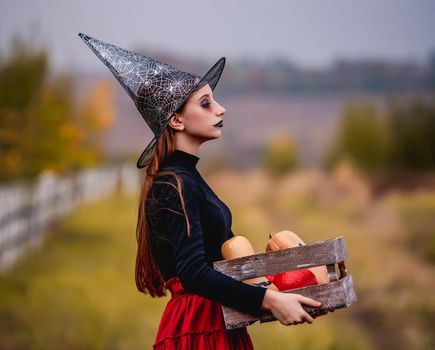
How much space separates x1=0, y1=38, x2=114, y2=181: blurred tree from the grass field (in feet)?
2.02

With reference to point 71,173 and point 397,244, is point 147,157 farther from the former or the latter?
point 71,173

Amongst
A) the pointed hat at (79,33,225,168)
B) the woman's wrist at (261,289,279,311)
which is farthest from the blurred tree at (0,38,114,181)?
the woman's wrist at (261,289,279,311)

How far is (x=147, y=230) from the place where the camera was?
249 cm

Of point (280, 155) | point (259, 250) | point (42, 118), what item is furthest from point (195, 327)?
point (42, 118)

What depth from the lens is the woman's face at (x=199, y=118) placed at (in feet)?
8.18

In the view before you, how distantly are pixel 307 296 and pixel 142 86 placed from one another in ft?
2.44

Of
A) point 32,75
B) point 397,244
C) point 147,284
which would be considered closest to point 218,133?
point 147,284

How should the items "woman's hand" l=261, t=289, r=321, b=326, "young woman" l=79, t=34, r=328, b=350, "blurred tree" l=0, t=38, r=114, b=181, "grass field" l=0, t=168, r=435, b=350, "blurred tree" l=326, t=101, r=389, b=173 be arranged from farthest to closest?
1. "blurred tree" l=0, t=38, r=114, b=181
2. "blurred tree" l=326, t=101, r=389, b=173
3. "grass field" l=0, t=168, r=435, b=350
4. "young woman" l=79, t=34, r=328, b=350
5. "woman's hand" l=261, t=289, r=321, b=326

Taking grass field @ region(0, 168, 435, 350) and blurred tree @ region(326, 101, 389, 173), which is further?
blurred tree @ region(326, 101, 389, 173)

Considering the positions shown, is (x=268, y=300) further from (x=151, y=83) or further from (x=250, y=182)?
(x=250, y=182)

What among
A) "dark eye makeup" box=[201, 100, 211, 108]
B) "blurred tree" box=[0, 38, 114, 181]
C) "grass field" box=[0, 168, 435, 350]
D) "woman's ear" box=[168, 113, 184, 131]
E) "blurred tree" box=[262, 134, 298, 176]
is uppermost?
"blurred tree" box=[0, 38, 114, 181]

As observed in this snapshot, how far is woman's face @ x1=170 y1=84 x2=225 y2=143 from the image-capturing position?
249 cm

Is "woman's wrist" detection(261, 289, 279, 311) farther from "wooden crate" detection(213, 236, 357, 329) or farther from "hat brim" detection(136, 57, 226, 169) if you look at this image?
"hat brim" detection(136, 57, 226, 169)

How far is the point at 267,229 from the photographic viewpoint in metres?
7.38
